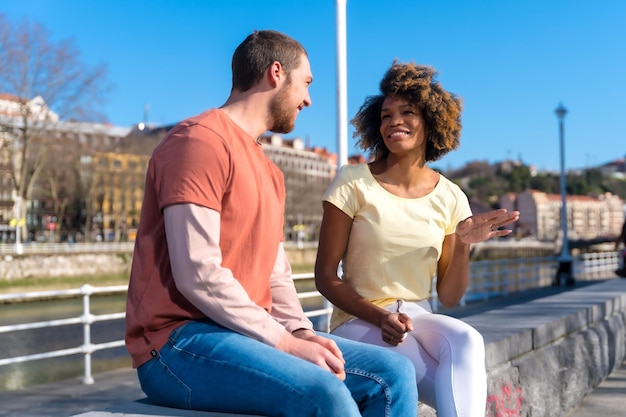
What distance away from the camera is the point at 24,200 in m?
33.9

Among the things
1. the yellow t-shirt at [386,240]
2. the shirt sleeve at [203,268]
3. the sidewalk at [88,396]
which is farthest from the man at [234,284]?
the sidewalk at [88,396]

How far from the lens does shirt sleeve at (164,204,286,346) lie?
5.00 feet

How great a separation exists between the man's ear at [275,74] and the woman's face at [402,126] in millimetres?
869

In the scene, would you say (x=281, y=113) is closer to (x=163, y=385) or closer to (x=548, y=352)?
(x=163, y=385)

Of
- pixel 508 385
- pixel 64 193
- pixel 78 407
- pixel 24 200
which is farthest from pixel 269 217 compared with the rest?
pixel 64 193

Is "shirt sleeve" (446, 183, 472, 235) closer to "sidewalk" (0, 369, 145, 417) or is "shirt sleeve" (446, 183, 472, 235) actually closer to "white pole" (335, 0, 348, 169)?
"sidewalk" (0, 369, 145, 417)

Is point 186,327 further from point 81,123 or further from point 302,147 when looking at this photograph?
point 302,147

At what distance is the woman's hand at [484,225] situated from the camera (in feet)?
7.64

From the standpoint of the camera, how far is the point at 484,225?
2.36 metres

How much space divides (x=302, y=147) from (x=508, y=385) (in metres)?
110

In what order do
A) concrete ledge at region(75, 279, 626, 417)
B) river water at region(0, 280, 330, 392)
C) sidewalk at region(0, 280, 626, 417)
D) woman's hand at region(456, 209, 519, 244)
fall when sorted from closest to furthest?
woman's hand at region(456, 209, 519, 244)
concrete ledge at region(75, 279, 626, 417)
sidewalk at region(0, 280, 626, 417)
river water at region(0, 280, 330, 392)

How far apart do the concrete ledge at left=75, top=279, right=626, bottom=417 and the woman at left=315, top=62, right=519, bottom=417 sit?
250 mm

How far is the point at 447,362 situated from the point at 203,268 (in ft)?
2.81

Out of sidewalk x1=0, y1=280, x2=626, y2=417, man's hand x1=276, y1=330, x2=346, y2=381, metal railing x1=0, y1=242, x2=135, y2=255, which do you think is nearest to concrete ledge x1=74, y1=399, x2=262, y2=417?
man's hand x1=276, y1=330, x2=346, y2=381
